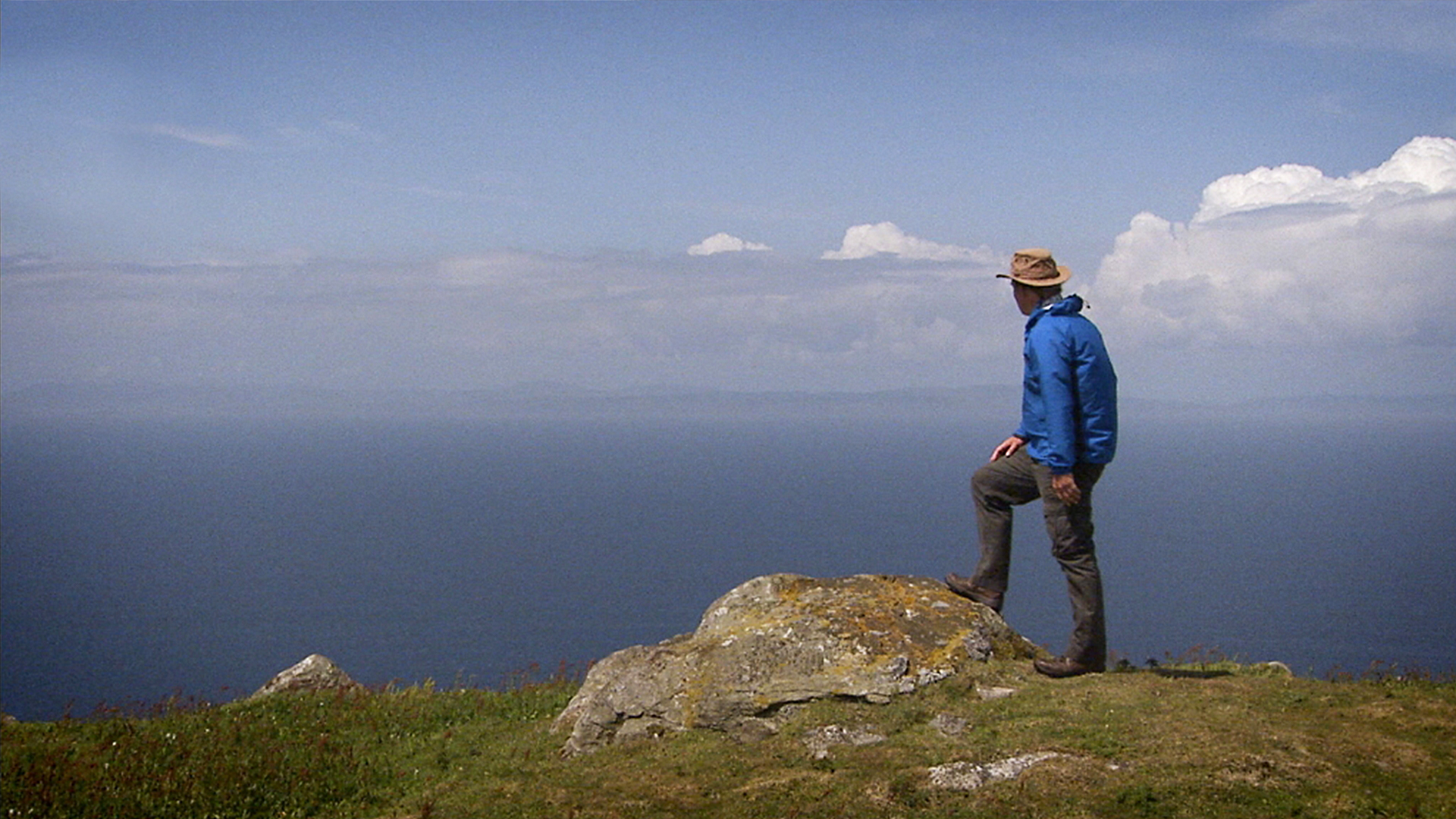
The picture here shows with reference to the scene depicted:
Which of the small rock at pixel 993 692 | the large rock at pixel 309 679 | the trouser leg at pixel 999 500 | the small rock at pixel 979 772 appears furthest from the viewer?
the large rock at pixel 309 679

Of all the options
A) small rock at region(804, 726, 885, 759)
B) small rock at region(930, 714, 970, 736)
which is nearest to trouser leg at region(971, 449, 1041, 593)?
small rock at region(930, 714, 970, 736)

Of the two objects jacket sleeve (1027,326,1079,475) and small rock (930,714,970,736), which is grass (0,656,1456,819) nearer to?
small rock (930,714,970,736)

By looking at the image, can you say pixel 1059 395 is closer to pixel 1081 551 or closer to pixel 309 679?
pixel 1081 551

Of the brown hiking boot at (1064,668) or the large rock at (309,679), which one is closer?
the brown hiking boot at (1064,668)

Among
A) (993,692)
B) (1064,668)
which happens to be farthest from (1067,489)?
(993,692)

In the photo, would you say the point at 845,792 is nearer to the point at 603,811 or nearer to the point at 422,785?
the point at 603,811

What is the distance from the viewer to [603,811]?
28.3 feet

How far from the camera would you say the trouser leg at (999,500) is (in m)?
11.3

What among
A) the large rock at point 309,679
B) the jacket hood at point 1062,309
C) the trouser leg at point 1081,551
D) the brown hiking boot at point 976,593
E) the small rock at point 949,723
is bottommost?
the large rock at point 309,679

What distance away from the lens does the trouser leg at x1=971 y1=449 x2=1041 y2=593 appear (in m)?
11.3

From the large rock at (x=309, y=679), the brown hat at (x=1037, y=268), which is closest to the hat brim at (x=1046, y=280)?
the brown hat at (x=1037, y=268)

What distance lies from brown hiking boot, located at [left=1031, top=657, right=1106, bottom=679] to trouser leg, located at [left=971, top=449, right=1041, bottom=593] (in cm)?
101

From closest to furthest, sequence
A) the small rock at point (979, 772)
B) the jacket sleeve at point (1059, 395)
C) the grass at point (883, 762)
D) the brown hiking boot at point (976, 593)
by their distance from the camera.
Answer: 1. the grass at point (883, 762)
2. the small rock at point (979, 772)
3. the jacket sleeve at point (1059, 395)
4. the brown hiking boot at point (976, 593)

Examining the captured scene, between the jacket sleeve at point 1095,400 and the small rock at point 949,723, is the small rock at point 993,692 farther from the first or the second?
the jacket sleeve at point 1095,400
